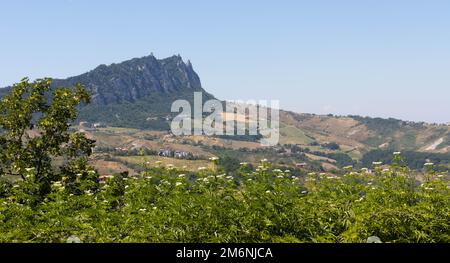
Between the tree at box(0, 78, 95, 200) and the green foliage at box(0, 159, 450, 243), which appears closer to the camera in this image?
the green foliage at box(0, 159, 450, 243)

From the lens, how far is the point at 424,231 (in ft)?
24.5

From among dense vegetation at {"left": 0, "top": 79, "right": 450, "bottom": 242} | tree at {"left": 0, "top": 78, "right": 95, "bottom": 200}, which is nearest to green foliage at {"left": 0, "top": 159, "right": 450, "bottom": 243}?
dense vegetation at {"left": 0, "top": 79, "right": 450, "bottom": 242}

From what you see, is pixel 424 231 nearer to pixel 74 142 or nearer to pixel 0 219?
pixel 0 219

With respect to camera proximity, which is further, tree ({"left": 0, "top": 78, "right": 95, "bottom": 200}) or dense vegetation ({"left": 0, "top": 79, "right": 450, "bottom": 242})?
tree ({"left": 0, "top": 78, "right": 95, "bottom": 200})

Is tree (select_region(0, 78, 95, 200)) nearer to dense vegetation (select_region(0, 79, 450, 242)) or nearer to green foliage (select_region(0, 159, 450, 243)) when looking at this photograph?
dense vegetation (select_region(0, 79, 450, 242))

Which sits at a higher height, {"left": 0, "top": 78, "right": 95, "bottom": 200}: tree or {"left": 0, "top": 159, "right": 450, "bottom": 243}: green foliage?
{"left": 0, "top": 78, "right": 95, "bottom": 200}: tree

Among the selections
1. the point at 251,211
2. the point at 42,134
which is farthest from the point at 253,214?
the point at 42,134

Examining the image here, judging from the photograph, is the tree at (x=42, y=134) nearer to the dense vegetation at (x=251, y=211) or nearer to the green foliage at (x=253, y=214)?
the dense vegetation at (x=251, y=211)

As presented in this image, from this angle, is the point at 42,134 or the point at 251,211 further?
the point at 42,134

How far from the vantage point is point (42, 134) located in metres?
21.6

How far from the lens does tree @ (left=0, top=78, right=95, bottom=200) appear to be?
2067cm

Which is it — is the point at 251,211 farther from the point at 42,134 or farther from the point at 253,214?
the point at 42,134

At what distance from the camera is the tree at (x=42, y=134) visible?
20.7 metres

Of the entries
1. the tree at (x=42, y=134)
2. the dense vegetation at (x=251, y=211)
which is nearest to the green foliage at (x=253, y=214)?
the dense vegetation at (x=251, y=211)
